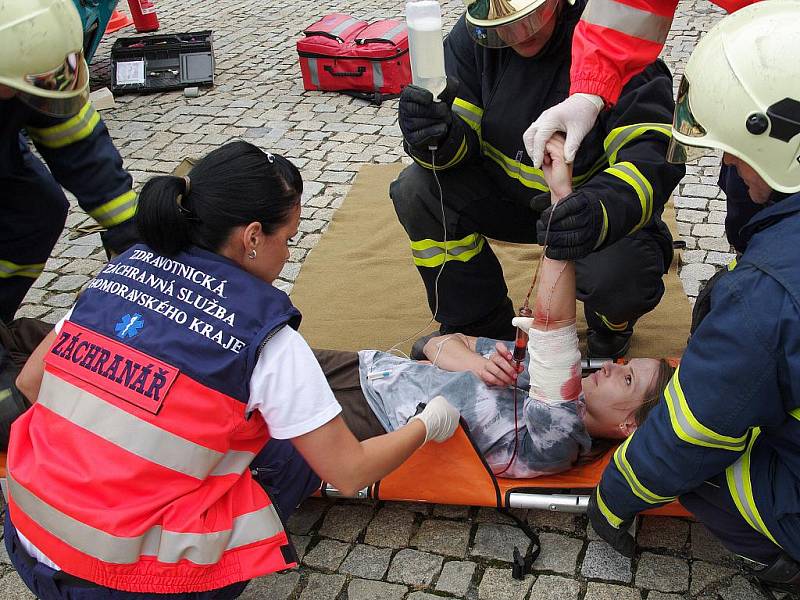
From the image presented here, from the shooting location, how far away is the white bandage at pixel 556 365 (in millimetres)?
2680

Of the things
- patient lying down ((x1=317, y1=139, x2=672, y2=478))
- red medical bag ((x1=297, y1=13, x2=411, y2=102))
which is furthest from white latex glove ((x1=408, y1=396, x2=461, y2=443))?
red medical bag ((x1=297, y1=13, x2=411, y2=102))

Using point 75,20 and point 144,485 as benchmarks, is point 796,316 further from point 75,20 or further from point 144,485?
point 75,20

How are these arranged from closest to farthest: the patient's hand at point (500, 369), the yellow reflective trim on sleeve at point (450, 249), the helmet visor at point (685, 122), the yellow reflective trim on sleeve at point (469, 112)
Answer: the helmet visor at point (685, 122) < the patient's hand at point (500, 369) < the yellow reflective trim on sleeve at point (469, 112) < the yellow reflective trim on sleeve at point (450, 249)

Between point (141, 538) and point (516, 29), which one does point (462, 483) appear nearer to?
point (141, 538)

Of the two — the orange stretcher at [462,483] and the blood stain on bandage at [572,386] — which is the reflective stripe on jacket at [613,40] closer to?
the blood stain on bandage at [572,386]

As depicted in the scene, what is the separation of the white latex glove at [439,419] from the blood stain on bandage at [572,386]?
0.36m

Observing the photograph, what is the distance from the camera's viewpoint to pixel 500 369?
2934 millimetres

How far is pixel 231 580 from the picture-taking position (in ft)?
7.16

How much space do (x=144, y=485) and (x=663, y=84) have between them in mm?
2253

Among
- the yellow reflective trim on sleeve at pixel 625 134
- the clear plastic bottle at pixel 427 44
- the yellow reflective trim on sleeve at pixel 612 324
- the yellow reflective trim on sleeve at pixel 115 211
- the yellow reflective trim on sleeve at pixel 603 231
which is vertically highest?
the clear plastic bottle at pixel 427 44

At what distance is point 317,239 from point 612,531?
9.00ft

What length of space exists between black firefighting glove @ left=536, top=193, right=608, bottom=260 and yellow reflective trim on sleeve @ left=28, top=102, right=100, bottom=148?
194 centimetres

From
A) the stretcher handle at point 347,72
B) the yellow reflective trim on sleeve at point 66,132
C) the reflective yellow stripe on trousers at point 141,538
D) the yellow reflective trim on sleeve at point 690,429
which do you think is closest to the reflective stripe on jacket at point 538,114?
the yellow reflective trim on sleeve at point 690,429

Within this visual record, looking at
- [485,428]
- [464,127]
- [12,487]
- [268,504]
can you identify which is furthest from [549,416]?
[12,487]
